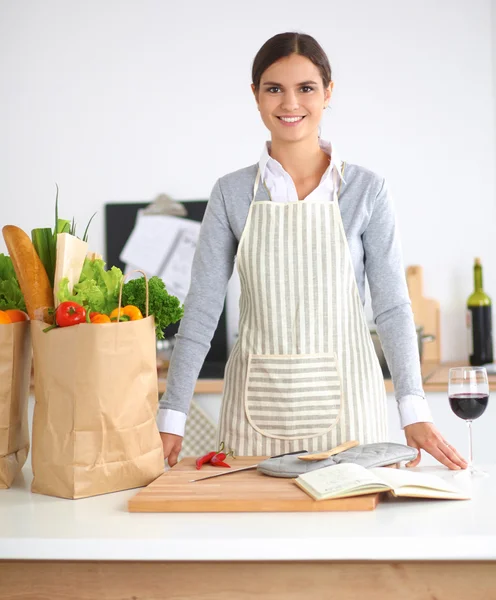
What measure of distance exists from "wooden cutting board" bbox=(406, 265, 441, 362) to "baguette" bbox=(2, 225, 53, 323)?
7.33 feet

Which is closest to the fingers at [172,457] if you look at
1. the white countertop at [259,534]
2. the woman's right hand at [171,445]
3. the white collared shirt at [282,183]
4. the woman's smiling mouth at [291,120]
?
the woman's right hand at [171,445]

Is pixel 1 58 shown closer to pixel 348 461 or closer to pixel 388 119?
pixel 388 119

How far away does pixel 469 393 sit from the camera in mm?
1311

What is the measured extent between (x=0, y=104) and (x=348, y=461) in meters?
2.75

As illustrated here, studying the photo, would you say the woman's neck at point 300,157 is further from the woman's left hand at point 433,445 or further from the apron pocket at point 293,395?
the woman's left hand at point 433,445

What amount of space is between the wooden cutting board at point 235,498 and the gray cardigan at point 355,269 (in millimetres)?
359

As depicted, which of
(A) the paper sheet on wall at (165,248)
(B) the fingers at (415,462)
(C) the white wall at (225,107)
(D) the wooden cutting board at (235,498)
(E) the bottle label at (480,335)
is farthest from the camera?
(A) the paper sheet on wall at (165,248)

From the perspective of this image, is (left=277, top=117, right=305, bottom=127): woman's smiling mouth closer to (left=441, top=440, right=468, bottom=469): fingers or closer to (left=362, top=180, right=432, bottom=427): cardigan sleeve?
(left=362, top=180, right=432, bottom=427): cardigan sleeve

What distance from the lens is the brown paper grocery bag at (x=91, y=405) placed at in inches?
45.1

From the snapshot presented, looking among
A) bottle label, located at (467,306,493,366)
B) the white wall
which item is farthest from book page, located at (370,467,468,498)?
the white wall

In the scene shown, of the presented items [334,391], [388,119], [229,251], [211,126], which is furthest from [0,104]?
[334,391]

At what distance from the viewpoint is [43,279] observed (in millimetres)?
1266

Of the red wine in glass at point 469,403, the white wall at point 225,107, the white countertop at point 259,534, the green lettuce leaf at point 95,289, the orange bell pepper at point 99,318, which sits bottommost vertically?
the white countertop at point 259,534

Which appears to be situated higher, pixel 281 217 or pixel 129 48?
pixel 129 48
